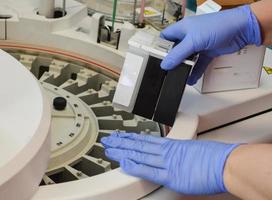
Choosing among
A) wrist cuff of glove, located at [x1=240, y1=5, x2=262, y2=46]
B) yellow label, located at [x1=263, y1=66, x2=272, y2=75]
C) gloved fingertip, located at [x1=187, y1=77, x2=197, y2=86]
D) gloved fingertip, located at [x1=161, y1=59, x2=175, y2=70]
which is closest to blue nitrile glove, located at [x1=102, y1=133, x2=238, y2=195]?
gloved fingertip, located at [x1=161, y1=59, x2=175, y2=70]

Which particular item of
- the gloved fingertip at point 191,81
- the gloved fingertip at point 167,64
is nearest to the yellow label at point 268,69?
the gloved fingertip at point 191,81

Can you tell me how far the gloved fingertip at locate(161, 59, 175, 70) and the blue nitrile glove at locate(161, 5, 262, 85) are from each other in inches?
5.3

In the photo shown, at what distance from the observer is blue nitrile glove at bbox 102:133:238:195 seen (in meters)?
0.98

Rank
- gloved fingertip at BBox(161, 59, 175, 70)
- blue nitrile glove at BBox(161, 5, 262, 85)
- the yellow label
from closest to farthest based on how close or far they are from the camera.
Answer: gloved fingertip at BBox(161, 59, 175, 70) → blue nitrile glove at BBox(161, 5, 262, 85) → the yellow label

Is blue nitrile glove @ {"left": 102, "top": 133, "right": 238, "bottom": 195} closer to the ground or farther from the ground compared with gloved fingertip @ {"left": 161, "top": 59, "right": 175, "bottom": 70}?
closer to the ground

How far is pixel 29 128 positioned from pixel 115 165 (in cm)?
39

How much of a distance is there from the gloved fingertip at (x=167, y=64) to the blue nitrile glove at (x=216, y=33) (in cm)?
13

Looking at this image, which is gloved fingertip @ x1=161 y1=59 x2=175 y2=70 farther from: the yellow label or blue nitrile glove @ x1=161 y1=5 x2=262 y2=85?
the yellow label

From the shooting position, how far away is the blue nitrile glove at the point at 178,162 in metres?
0.98

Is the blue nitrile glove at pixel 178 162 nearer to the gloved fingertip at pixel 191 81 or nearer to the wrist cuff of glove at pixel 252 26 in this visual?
the gloved fingertip at pixel 191 81

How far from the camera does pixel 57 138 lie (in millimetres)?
1228

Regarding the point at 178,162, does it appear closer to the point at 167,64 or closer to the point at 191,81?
the point at 167,64

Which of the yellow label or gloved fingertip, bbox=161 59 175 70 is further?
the yellow label

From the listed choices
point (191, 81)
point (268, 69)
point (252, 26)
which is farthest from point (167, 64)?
Result: point (268, 69)
